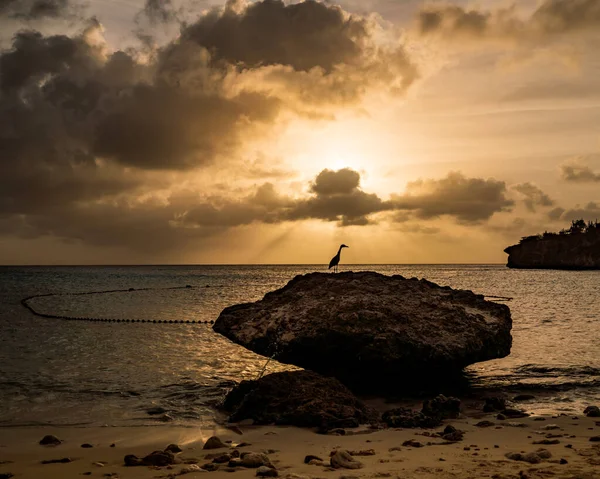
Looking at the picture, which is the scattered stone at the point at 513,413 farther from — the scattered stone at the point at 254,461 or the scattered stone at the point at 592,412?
the scattered stone at the point at 254,461

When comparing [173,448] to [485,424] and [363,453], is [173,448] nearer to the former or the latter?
[363,453]

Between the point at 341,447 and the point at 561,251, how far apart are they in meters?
171

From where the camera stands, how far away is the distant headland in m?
153

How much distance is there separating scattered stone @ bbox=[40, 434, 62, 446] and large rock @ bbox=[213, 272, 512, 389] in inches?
Answer: 234

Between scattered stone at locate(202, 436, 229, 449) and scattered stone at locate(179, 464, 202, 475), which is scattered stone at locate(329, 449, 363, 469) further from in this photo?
scattered stone at locate(202, 436, 229, 449)

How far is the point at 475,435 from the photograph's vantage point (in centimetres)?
881

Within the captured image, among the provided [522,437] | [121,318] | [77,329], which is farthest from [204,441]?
[121,318]

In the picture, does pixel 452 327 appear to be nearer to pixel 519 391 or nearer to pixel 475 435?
pixel 519 391

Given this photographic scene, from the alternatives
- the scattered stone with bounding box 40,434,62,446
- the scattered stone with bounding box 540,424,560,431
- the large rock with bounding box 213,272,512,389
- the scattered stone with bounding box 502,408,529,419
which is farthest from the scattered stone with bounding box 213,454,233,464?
the scattered stone with bounding box 502,408,529,419

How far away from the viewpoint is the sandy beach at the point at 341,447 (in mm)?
6695

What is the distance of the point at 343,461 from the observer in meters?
6.91

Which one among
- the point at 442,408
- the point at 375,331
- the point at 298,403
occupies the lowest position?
the point at 442,408

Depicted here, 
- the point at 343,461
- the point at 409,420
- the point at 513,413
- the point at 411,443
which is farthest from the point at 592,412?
the point at 343,461

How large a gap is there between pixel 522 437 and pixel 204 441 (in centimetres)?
515
